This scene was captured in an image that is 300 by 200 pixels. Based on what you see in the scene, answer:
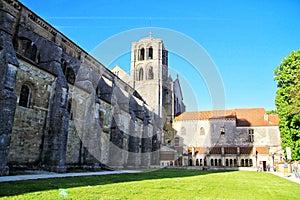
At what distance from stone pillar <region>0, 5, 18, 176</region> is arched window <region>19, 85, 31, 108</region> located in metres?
2.49

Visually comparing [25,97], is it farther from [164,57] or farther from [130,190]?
[164,57]

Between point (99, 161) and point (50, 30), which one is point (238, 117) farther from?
point (50, 30)

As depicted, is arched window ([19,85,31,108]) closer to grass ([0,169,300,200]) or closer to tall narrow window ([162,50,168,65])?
grass ([0,169,300,200])

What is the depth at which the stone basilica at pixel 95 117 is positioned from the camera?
1380 centimetres

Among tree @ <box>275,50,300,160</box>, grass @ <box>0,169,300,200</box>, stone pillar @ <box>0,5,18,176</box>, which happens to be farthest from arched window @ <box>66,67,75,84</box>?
tree @ <box>275,50,300,160</box>

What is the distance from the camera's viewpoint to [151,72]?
146 ft

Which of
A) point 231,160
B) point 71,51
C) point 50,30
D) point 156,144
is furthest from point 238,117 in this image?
point 50,30

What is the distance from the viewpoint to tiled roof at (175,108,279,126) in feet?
139

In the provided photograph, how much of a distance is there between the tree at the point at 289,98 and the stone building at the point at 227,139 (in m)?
12.5

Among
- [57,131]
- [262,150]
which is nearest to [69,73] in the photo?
[57,131]

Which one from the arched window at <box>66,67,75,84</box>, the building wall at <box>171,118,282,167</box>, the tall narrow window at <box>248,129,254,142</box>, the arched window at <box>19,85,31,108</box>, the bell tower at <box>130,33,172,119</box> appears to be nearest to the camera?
the arched window at <box>19,85,31,108</box>

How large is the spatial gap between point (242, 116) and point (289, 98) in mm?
20957

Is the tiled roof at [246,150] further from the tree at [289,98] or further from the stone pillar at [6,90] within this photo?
the stone pillar at [6,90]

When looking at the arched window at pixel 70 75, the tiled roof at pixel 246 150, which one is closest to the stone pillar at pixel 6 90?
the arched window at pixel 70 75
